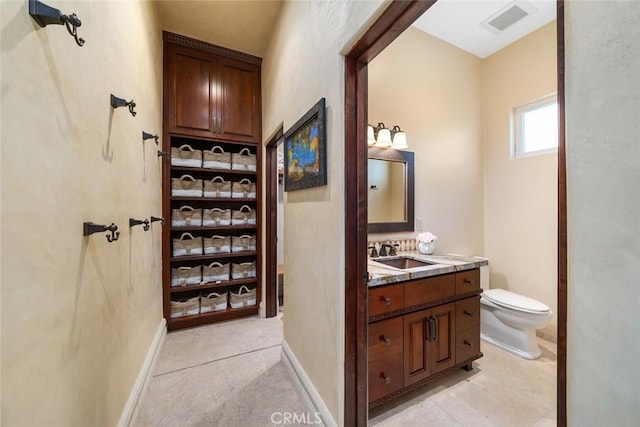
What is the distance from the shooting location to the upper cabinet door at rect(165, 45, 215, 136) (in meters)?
2.39

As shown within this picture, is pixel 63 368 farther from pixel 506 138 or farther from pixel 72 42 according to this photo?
pixel 506 138

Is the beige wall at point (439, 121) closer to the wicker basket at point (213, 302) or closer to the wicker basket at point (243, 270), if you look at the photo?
the wicker basket at point (243, 270)

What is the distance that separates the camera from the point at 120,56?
1268 mm

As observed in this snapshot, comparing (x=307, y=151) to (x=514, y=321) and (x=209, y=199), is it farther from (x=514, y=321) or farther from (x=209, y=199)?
(x=514, y=321)

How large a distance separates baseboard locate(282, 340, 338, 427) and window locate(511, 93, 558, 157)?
282 cm

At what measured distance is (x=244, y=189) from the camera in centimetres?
277

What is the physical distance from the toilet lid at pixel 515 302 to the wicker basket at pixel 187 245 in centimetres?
285

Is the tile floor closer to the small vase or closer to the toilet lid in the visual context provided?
the toilet lid

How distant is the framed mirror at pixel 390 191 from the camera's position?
228 cm

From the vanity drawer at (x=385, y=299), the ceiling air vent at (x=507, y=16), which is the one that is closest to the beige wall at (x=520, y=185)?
the ceiling air vent at (x=507, y=16)

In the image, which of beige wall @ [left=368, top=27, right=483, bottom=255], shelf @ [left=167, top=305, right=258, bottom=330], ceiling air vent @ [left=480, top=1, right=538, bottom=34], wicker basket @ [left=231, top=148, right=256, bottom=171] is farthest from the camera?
wicker basket @ [left=231, top=148, right=256, bottom=171]

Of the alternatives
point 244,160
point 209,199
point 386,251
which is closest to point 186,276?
point 209,199

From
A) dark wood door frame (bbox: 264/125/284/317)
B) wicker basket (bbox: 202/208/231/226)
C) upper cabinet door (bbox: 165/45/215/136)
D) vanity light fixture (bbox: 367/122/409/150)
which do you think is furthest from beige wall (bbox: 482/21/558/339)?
upper cabinet door (bbox: 165/45/215/136)

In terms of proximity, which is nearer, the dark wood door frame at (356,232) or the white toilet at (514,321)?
the dark wood door frame at (356,232)
